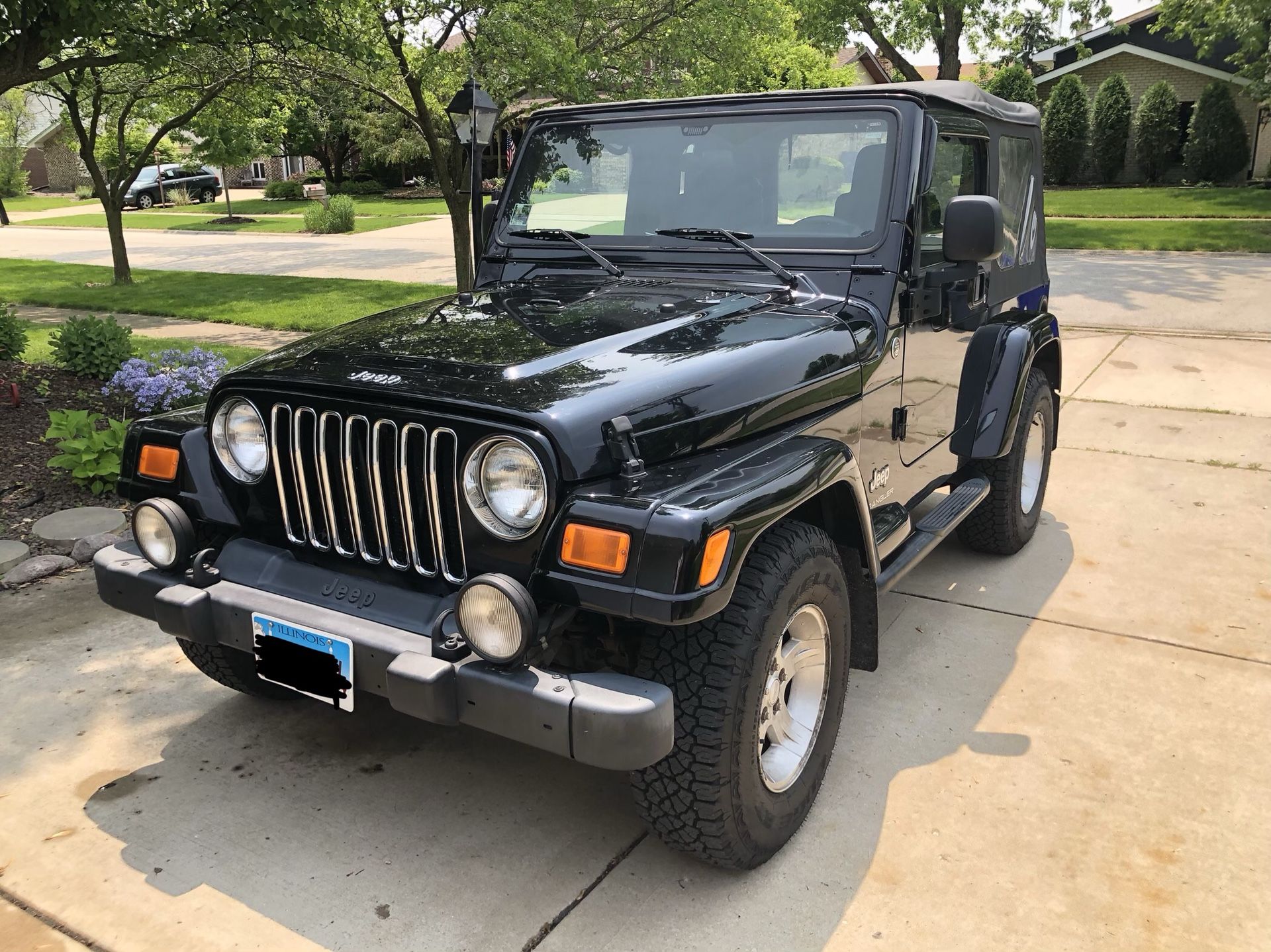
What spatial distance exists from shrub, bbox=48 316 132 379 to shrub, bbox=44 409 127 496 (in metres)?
1.51

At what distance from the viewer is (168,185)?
37.9 metres

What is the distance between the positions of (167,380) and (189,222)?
87.3ft

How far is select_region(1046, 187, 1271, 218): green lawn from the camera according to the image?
19531mm

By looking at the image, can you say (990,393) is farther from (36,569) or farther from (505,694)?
(36,569)

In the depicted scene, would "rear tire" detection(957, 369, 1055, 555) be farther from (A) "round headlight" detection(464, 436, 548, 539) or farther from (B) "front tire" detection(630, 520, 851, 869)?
(A) "round headlight" detection(464, 436, 548, 539)

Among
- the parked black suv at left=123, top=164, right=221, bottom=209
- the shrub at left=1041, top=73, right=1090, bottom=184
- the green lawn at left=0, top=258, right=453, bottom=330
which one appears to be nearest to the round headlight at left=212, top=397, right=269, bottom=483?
the green lawn at left=0, top=258, right=453, bottom=330

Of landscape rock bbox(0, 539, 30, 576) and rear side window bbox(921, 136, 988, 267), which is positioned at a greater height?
rear side window bbox(921, 136, 988, 267)

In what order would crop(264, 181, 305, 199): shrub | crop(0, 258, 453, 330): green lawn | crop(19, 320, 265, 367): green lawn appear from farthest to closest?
crop(264, 181, 305, 199): shrub < crop(0, 258, 453, 330): green lawn < crop(19, 320, 265, 367): green lawn

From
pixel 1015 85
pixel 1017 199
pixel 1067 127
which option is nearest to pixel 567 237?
pixel 1017 199

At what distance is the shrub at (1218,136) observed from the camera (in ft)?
81.4

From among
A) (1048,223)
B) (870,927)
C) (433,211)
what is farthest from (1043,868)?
(433,211)

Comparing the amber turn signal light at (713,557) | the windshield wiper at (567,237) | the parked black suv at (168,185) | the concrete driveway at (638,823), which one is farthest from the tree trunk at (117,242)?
the parked black suv at (168,185)

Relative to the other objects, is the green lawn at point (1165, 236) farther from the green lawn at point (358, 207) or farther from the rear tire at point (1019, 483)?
the green lawn at point (358, 207)

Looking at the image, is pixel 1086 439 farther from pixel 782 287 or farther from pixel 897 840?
pixel 897 840
